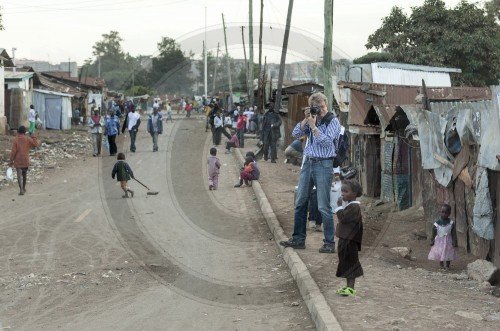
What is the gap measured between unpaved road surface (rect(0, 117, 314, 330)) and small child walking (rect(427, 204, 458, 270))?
2015mm

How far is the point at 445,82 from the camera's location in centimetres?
2725

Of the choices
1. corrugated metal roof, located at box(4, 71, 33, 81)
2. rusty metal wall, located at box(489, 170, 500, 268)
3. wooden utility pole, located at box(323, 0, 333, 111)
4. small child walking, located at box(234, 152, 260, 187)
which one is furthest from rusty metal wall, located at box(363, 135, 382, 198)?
corrugated metal roof, located at box(4, 71, 33, 81)

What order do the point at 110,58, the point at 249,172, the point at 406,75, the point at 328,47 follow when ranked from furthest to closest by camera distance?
the point at 110,58 < the point at 406,75 < the point at 249,172 < the point at 328,47

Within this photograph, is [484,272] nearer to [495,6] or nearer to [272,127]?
[272,127]

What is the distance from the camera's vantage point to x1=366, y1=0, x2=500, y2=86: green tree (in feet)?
114

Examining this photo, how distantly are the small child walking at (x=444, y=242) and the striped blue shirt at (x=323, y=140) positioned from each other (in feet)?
5.50

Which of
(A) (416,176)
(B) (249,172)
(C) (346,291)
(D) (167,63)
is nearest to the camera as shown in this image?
(C) (346,291)

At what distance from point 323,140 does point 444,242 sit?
6.74 feet

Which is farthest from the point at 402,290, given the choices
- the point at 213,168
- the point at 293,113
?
the point at 293,113

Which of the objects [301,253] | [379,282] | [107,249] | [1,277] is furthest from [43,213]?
[379,282]

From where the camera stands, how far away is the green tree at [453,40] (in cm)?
3469

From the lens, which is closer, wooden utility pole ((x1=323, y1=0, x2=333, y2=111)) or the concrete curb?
the concrete curb

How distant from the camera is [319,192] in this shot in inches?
381

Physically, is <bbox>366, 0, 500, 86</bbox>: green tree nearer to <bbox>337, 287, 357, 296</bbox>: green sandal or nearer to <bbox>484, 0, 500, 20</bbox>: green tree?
<bbox>484, 0, 500, 20</bbox>: green tree
